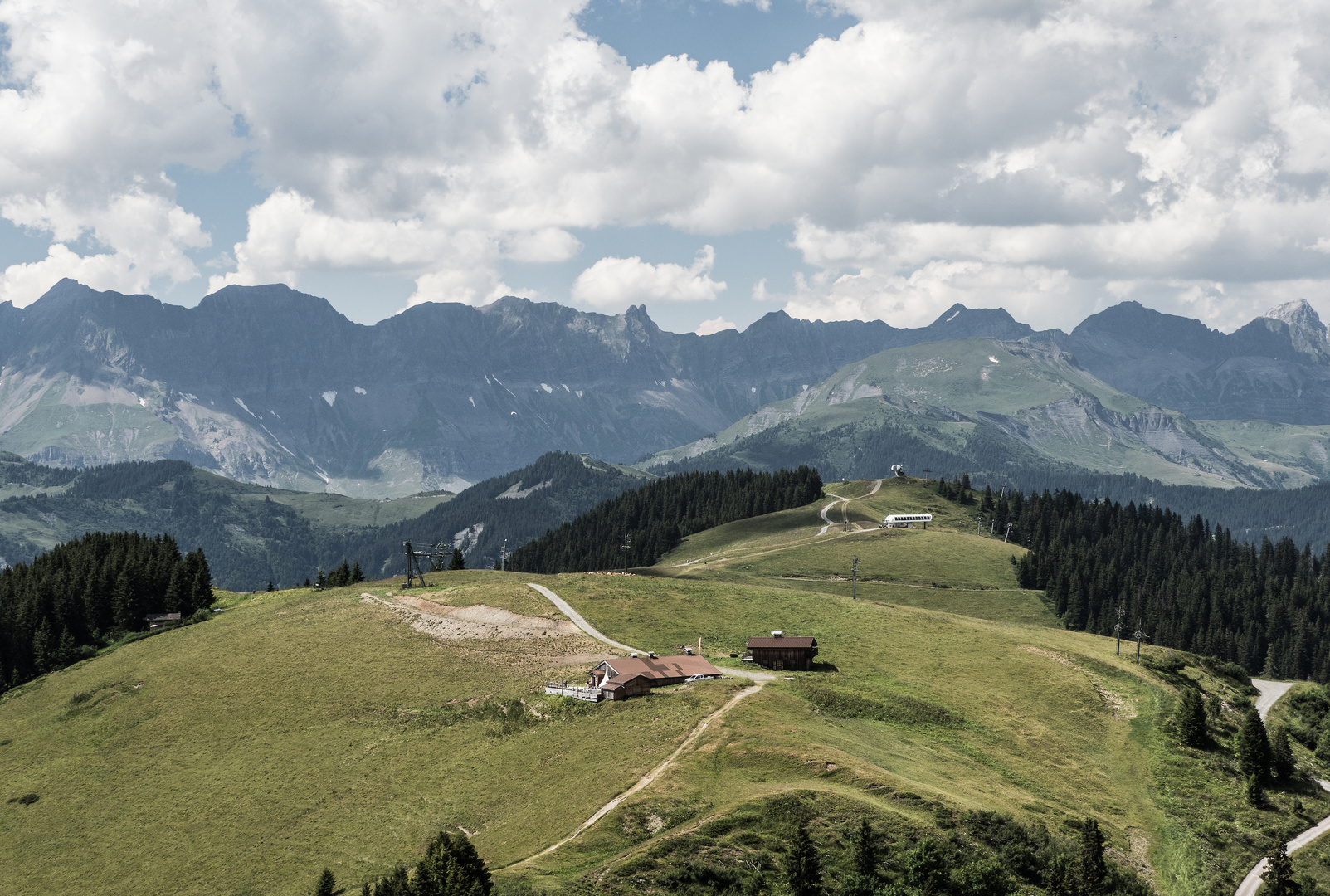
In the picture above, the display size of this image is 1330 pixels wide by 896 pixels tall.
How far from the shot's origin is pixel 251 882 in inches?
2862

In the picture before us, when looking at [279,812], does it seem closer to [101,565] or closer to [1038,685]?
[1038,685]

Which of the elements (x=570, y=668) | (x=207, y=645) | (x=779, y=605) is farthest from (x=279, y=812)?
(x=779, y=605)

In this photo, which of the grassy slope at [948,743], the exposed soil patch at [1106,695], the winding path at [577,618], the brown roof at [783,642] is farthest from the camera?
the winding path at [577,618]

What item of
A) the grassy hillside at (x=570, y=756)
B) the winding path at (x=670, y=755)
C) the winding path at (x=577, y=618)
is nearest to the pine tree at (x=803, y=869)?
the grassy hillside at (x=570, y=756)

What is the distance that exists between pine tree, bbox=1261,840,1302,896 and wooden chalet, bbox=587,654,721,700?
48054 mm

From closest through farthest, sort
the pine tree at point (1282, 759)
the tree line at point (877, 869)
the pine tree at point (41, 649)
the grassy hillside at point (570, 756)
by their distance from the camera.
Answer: the tree line at point (877, 869)
the grassy hillside at point (570, 756)
the pine tree at point (1282, 759)
the pine tree at point (41, 649)

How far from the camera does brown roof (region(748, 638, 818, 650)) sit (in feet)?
356

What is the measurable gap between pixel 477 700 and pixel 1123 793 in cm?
5825

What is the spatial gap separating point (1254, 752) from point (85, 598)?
510 ft

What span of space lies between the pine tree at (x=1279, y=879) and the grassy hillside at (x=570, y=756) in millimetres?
4311

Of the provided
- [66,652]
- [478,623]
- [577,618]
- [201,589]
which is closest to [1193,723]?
[577,618]

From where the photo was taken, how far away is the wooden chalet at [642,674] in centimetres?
9306

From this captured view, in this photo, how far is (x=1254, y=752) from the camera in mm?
96562

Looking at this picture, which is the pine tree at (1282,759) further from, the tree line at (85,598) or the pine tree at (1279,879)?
the tree line at (85,598)
